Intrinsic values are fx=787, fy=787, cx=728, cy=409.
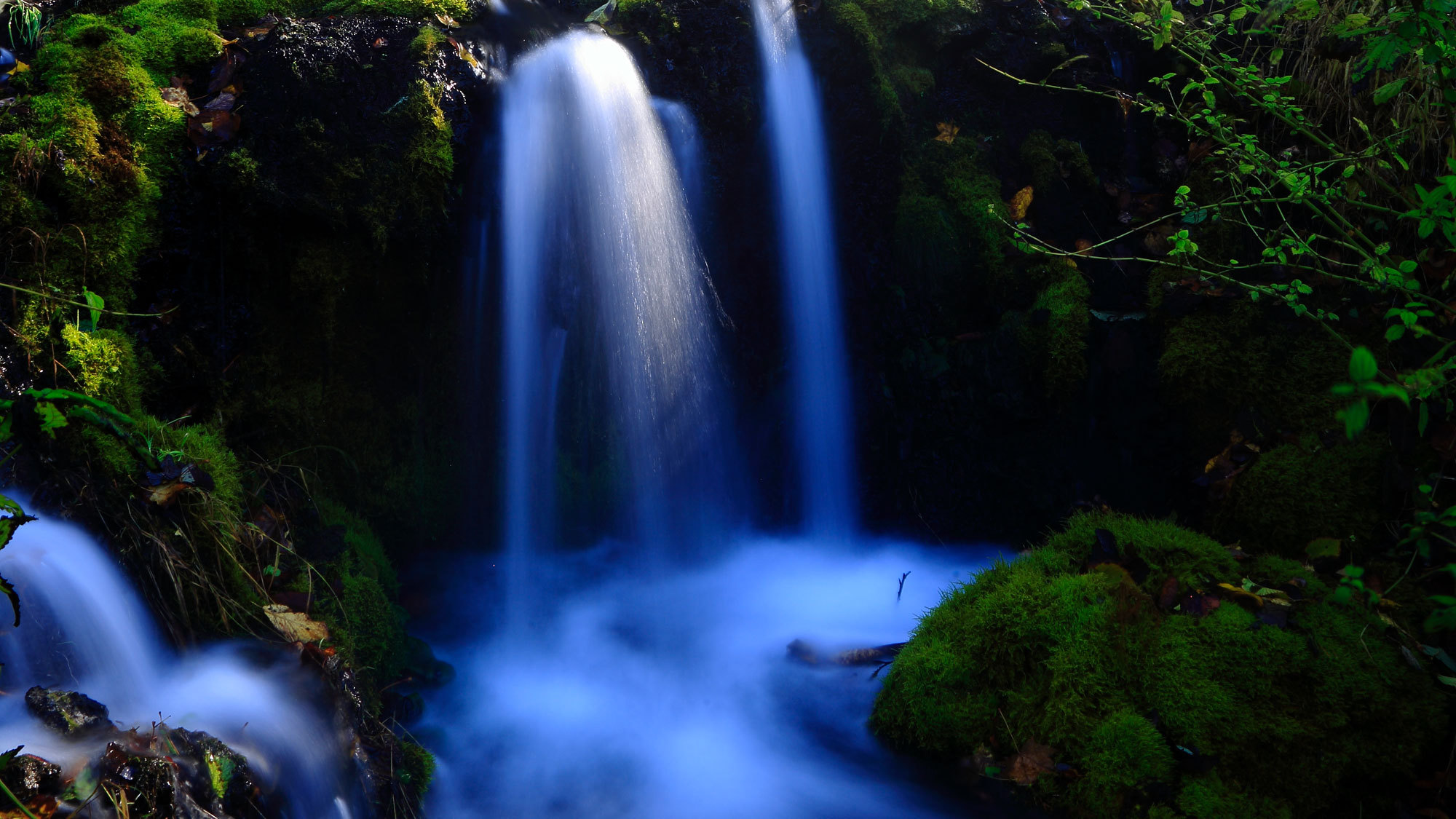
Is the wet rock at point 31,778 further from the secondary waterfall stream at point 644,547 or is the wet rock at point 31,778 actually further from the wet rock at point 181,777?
the secondary waterfall stream at point 644,547

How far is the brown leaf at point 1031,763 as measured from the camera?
311 cm

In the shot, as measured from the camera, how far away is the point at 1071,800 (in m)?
2.98

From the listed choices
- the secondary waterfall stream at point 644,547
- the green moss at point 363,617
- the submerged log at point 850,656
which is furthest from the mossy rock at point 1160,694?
the green moss at point 363,617

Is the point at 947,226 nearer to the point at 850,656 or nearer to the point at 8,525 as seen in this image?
the point at 850,656

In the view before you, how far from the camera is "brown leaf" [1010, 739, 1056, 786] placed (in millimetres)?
3109

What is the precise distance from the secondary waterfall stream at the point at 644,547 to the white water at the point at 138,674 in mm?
781

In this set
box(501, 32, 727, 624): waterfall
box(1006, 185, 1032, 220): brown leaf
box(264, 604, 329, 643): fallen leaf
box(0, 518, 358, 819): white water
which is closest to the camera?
box(0, 518, 358, 819): white water

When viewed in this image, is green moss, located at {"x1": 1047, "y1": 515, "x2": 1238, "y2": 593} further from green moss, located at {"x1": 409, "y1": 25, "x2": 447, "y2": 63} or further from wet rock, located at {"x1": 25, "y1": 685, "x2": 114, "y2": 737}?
green moss, located at {"x1": 409, "y1": 25, "x2": 447, "y2": 63}

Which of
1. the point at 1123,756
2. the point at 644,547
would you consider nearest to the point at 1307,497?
the point at 1123,756

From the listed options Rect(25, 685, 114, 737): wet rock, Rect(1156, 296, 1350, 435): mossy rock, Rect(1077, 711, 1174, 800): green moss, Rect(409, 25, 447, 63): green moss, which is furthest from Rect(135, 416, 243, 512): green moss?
Rect(1156, 296, 1350, 435): mossy rock

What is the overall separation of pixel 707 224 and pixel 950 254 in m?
1.62

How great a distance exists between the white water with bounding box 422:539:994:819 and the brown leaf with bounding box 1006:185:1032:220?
223cm

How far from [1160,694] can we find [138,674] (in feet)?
12.2

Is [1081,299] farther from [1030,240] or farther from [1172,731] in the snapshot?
[1172,731]
